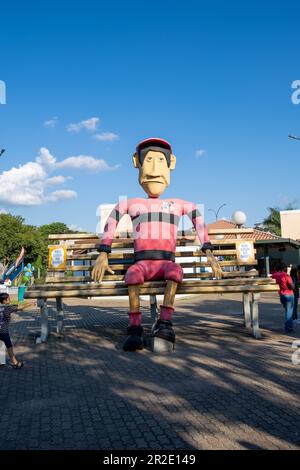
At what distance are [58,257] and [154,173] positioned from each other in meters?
2.53

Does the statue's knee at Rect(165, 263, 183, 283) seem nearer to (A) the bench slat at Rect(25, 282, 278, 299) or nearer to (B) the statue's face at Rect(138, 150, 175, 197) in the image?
(A) the bench slat at Rect(25, 282, 278, 299)

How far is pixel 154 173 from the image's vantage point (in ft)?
21.4

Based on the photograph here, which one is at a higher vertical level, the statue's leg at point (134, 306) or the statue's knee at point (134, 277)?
the statue's knee at point (134, 277)

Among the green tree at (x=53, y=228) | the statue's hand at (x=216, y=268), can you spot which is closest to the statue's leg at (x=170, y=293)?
the statue's hand at (x=216, y=268)

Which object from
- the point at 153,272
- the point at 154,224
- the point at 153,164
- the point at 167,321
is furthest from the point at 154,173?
the point at 167,321

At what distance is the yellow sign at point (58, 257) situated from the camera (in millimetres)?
7387

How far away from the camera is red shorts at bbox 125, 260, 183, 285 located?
561 centimetres

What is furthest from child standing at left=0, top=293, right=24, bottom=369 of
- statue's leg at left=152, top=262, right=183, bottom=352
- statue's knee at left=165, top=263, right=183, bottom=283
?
statue's knee at left=165, top=263, right=183, bottom=283

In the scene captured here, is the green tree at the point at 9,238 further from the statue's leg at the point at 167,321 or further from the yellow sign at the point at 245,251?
the statue's leg at the point at 167,321

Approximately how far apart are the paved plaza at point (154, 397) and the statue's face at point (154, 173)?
2.60m

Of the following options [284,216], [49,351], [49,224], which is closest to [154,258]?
[49,351]

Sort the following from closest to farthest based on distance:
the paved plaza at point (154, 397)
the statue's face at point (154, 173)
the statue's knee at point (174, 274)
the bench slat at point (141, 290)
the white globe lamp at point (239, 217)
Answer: the paved plaza at point (154, 397) → the statue's knee at point (174, 274) → the bench slat at point (141, 290) → the statue's face at point (154, 173) → the white globe lamp at point (239, 217)

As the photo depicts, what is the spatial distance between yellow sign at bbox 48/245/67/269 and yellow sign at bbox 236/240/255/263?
337 centimetres

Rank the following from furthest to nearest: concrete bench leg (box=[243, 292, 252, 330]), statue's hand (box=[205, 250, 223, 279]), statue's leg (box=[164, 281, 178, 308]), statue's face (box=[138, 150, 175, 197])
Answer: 1. concrete bench leg (box=[243, 292, 252, 330])
2. statue's face (box=[138, 150, 175, 197])
3. statue's hand (box=[205, 250, 223, 279])
4. statue's leg (box=[164, 281, 178, 308])
